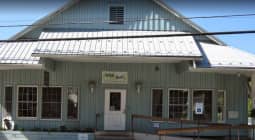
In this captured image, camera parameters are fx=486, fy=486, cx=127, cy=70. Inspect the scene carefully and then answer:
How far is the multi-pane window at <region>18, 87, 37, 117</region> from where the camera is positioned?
83.4 feet

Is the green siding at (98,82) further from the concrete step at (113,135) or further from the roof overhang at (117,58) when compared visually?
the concrete step at (113,135)

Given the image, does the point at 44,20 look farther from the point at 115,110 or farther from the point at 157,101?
the point at 157,101

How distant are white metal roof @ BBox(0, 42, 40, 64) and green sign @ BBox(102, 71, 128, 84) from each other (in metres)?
3.72

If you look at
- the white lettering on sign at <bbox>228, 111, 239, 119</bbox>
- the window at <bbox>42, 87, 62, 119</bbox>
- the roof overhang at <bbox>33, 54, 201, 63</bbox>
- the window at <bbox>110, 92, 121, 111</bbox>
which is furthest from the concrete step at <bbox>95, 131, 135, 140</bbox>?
the white lettering on sign at <bbox>228, 111, 239, 119</bbox>

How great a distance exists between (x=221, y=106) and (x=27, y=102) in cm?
1027

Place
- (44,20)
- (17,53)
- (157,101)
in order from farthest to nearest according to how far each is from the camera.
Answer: (44,20) → (157,101) → (17,53)

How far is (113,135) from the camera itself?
2392cm

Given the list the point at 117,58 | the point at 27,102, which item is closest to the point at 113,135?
the point at 117,58

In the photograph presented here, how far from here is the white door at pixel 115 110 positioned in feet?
82.9

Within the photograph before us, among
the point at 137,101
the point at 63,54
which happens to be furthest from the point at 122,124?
the point at 63,54

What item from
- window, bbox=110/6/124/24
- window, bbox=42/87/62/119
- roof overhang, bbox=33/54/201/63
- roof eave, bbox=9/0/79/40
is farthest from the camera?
window, bbox=110/6/124/24

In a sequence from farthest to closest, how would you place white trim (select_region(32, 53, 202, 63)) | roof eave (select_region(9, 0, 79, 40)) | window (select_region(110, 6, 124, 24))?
window (select_region(110, 6, 124, 24)) → roof eave (select_region(9, 0, 79, 40)) → white trim (select_region(32, 53, 202, 63))

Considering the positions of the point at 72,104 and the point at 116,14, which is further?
the point at 116,14

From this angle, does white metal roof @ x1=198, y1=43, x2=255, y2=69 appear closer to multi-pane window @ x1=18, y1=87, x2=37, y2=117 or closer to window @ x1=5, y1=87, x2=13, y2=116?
multi-pane window @ x1=18, y1=87, x2=37, y2=117
